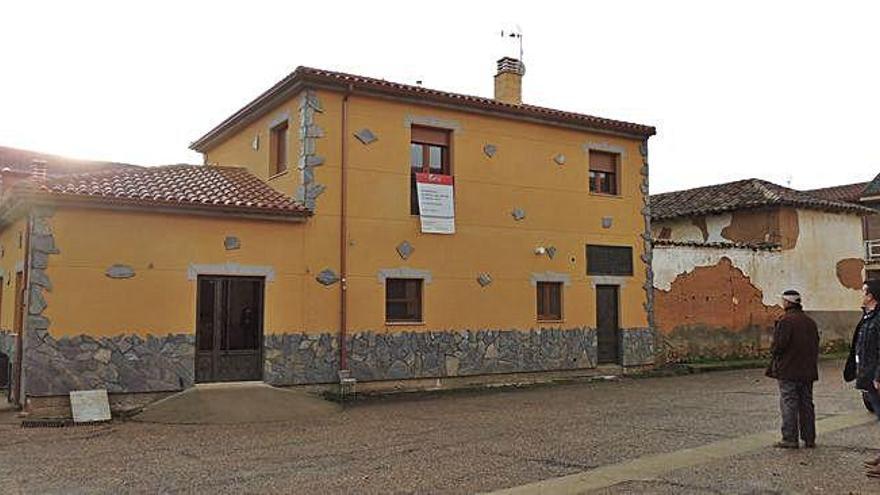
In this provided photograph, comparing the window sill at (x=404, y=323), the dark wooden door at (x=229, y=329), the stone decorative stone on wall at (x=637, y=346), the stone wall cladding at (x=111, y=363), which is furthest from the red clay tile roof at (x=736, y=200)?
the stone wall cladding at (x=111, y=363)

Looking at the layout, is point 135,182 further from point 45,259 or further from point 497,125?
point 497,125

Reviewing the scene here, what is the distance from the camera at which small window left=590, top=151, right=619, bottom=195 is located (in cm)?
1670

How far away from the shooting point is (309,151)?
13062 mm

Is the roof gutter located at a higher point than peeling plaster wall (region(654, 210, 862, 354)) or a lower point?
higher

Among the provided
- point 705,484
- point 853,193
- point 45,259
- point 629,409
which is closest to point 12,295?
point 45,259

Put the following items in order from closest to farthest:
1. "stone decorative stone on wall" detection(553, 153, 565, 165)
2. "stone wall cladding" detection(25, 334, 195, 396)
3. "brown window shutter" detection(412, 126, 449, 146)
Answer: "stone wall cladding" detection(25, 334, 195, 396)
"brown window shutter" detection(412, 126, 449, 146)
"stone decorative stone on wall" detection(553, 153, 565, 165)

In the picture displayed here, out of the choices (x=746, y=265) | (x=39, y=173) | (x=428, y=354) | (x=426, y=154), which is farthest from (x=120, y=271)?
(x=746, y=265)

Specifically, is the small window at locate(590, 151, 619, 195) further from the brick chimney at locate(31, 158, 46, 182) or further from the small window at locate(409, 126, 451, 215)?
the brick chimney at locate(31, 158, 46, 182)

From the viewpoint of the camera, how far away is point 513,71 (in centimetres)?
1730

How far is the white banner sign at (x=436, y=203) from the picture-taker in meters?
14.1

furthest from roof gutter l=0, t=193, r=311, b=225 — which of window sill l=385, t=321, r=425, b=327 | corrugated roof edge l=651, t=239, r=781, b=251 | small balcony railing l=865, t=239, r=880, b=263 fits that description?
small balcony railing l=865, t=239, r=880, b=263

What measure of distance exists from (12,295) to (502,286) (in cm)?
895

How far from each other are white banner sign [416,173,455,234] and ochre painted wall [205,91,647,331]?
0.63ft

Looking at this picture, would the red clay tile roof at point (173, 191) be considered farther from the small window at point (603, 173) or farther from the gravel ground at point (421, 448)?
the small window at point (603, 173)
